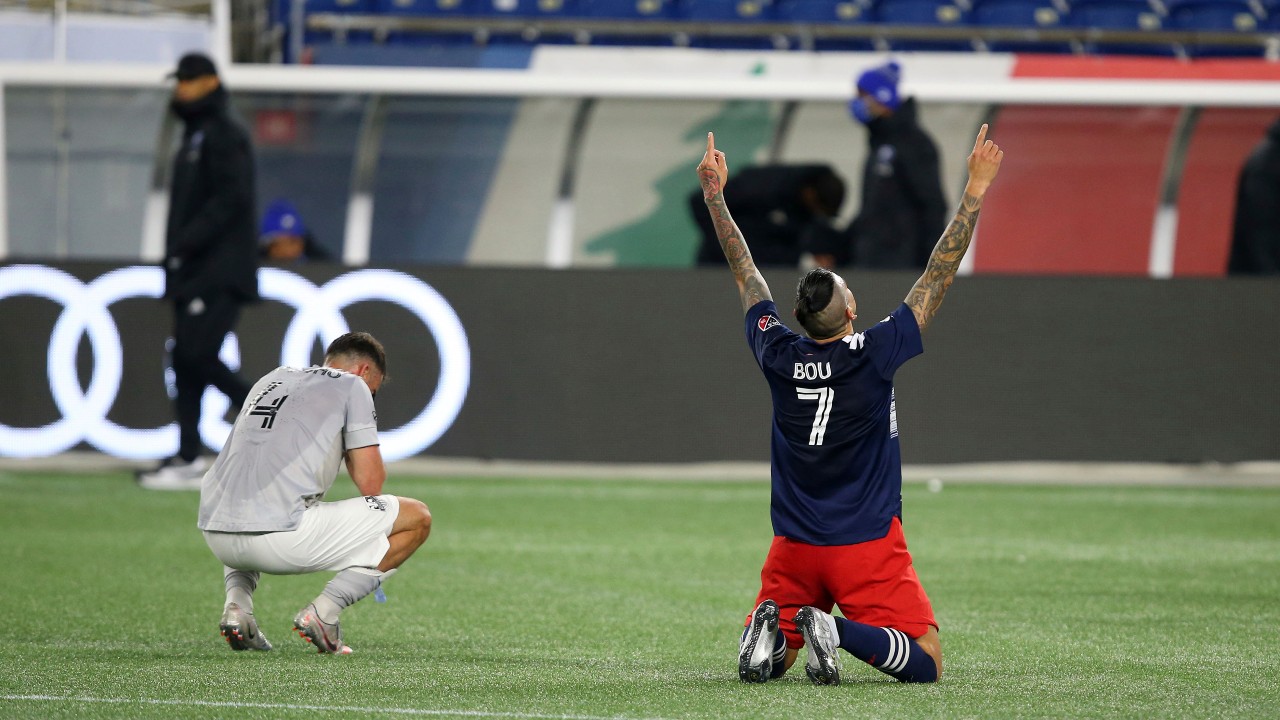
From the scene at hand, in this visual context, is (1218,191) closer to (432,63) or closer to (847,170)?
(847,170)

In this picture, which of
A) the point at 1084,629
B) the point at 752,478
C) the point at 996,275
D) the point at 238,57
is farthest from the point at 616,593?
the point at 238,57

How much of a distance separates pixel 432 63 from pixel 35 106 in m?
3.59

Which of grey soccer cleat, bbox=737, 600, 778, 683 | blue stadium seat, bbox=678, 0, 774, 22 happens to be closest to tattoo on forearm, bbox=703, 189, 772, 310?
grey soccer cleat, bbox=737, 600, 778, 683

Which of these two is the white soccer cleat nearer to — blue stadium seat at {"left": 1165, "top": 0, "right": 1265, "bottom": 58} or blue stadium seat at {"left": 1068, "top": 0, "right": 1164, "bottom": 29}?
blue stadium seat at {"left": 1068, "top": 0, "right": 1164, "bottom": 29}

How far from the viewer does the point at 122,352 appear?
39.5ft

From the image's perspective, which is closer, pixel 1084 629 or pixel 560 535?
pixel 1084 629

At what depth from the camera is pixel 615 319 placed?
1217cm

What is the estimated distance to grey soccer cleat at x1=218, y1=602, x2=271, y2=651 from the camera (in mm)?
5477

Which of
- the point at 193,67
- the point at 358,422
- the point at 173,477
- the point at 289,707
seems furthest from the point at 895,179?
the point at 289,707

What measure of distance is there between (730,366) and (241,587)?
682 centimetres

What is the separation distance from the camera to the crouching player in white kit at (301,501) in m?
5.45

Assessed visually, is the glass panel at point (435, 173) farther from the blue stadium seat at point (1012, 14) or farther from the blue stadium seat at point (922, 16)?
the blue stadium seat at point (1012, 14)

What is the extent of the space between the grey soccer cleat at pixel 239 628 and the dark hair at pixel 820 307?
2065 mm

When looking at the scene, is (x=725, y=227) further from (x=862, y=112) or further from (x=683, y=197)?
(x=683, y=197)
